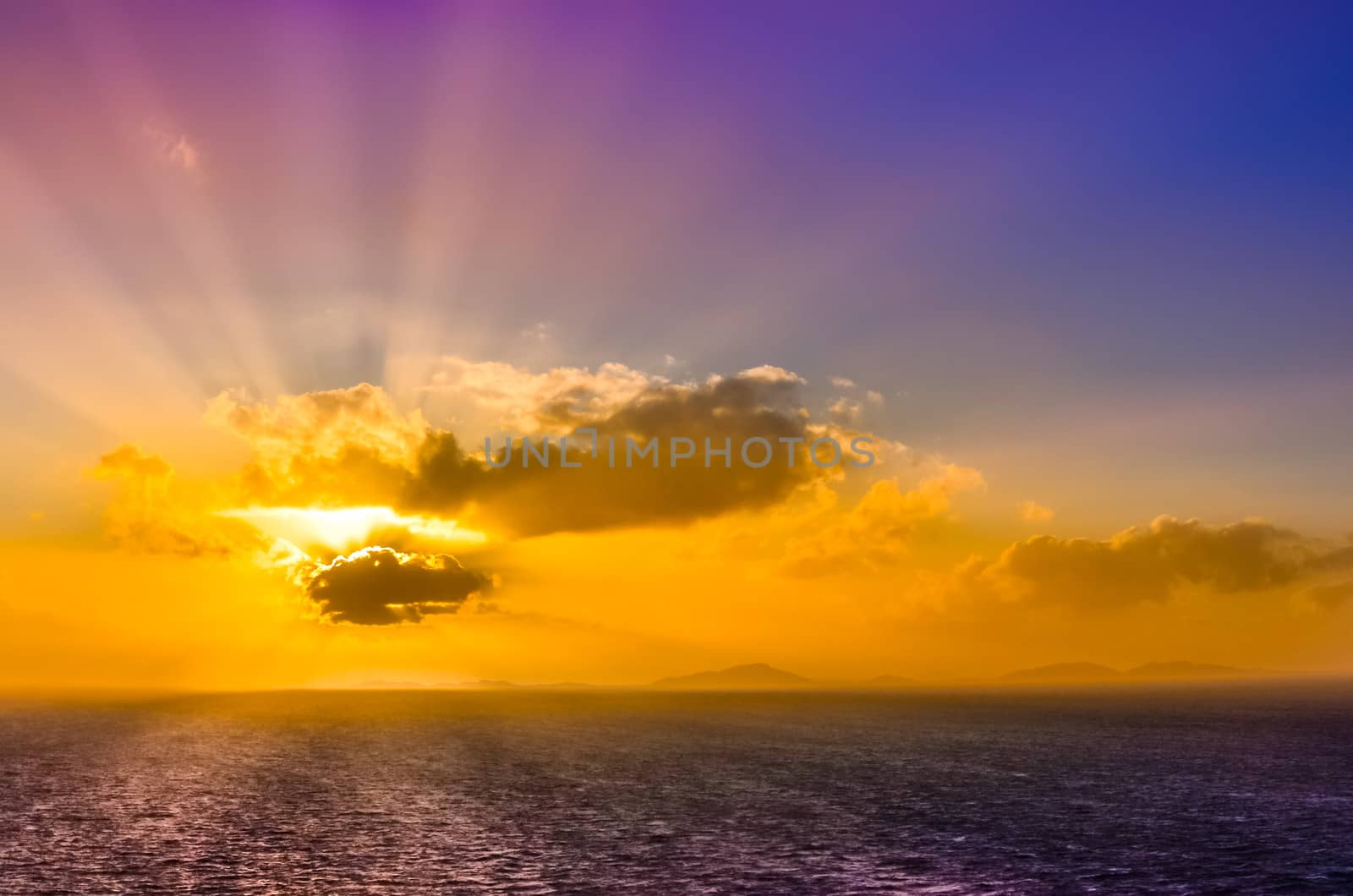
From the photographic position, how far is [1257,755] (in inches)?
5669

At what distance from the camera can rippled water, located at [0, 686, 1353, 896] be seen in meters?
Result: 62.3

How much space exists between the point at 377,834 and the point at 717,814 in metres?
30.2

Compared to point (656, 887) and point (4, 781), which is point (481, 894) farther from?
point (4, 781)

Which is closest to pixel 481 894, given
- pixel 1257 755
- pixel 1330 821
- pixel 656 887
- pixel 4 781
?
pixel 656 887

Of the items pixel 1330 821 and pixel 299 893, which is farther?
pixel 1330 821

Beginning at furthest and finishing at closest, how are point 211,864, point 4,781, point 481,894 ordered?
point 4,781 < point 211,864 < point 481,894

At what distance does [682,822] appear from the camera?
3305 inches

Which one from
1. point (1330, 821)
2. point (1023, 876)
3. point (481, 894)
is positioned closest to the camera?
point (481, 894)

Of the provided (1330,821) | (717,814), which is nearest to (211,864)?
(717,814)

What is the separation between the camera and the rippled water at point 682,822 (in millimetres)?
62344

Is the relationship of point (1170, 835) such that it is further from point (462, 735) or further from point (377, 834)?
point (462, 735)

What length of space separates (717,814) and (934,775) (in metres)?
43.3

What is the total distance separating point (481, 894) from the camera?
5862 centimetres

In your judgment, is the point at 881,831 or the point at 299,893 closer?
the point at 299,893
